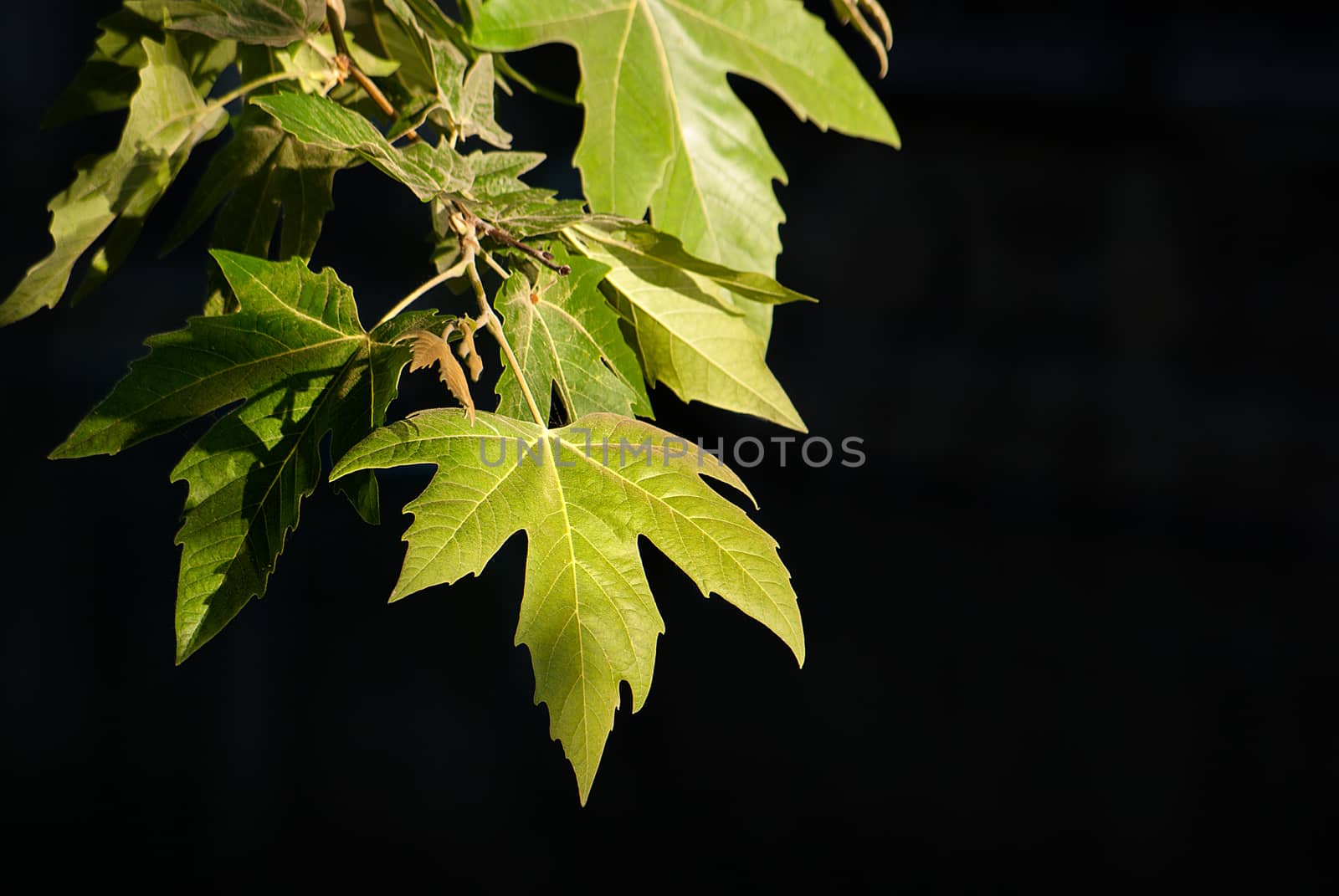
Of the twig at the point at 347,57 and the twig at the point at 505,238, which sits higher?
the twig at the point at 347,57

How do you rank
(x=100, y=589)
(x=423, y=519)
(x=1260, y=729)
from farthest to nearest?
(x=100, y=589), (x=1260, y=729), (x=423, y=519)

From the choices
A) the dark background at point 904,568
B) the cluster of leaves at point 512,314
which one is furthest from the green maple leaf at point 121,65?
the dark background at point 904,568

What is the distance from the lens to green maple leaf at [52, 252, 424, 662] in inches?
14.3

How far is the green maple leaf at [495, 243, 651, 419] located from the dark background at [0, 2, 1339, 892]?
91.8 inches

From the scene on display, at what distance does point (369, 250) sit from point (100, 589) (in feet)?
4.30

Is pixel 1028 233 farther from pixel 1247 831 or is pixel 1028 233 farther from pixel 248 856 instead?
pixel 248 856

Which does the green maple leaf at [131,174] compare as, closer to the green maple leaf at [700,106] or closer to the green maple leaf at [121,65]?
the green maple leaf at [121,65]

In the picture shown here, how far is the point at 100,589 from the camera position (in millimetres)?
3268

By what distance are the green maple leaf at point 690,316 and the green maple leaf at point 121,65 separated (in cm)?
19

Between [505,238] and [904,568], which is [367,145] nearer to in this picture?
[505,238]

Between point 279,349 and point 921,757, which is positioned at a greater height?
point 279,349

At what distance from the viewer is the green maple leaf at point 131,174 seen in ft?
1.39

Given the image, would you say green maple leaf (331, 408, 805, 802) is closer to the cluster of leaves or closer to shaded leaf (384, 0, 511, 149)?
the cluster of leaves

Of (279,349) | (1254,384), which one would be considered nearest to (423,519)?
(279,349)
